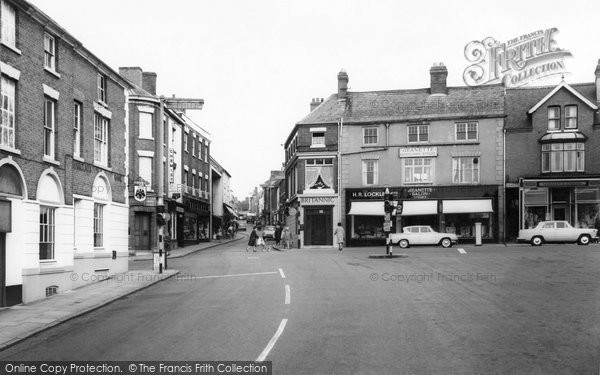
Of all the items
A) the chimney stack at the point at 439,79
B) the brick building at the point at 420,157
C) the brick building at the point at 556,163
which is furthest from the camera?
the chimney stack at the point at 439,79

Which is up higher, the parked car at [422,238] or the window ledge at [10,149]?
the window ledge at [10,149]

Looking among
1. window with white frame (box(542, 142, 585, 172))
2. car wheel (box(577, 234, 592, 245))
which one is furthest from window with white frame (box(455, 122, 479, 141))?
car wheel (box(577, 234, 592, 245))

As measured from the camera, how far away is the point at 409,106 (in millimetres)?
44312

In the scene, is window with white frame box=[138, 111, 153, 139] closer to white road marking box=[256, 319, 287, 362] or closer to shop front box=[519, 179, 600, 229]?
shop front box=[519, 179, 600, 229]

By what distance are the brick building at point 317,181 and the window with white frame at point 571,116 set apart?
51.8ft

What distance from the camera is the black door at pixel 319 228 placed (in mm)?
44125

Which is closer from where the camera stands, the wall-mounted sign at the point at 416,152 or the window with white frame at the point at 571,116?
the window with white frame at the point at 571,116

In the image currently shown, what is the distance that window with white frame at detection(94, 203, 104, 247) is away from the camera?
858 inches

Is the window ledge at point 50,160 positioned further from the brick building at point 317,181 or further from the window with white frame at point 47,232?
the brick building at point 317,181

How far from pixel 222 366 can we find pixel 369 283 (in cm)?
1045

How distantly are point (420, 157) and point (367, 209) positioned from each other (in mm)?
5335

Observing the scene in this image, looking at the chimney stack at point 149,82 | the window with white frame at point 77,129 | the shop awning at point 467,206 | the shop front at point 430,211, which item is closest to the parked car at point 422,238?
the shop front at point 430,211

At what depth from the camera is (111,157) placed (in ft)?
74.8

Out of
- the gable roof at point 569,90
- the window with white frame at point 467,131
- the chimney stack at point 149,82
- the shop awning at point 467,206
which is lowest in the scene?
the shop awning at point 467,206
